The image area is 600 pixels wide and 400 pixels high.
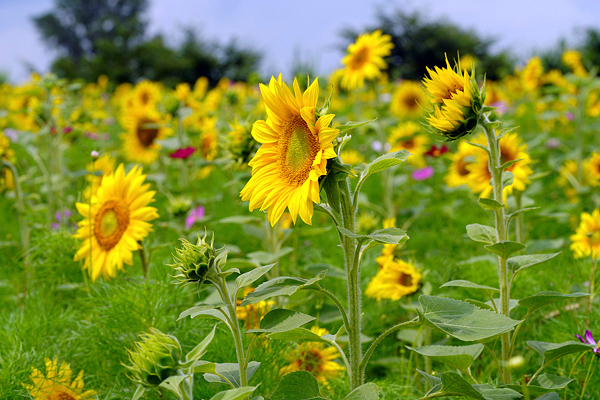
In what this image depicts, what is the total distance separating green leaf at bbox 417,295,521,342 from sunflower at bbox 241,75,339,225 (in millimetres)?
269

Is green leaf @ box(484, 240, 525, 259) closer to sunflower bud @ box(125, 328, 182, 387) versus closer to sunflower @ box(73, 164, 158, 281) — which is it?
sunflower bud @ box(125, 328, 182, 387)

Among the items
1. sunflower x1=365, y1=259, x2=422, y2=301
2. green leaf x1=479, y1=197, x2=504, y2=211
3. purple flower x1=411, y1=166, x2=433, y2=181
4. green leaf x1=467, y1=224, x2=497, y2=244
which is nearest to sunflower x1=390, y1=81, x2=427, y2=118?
purple flower x1=411, y1=166, x2=433, y2=181

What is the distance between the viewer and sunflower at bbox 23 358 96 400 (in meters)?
1.12

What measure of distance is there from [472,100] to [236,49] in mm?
17256

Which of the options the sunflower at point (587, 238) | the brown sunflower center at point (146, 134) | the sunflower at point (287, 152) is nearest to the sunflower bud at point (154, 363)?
the sunflower at point (287, 152)

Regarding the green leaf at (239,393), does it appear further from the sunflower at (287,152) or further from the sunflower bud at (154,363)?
the sunflower at (287,152)

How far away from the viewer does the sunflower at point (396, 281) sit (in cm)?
151

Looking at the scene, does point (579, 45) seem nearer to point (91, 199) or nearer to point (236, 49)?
point (236, 49)

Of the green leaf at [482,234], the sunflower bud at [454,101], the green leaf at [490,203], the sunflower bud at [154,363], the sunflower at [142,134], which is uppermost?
the sunflower at [142,134]

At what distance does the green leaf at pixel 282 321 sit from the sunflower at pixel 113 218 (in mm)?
696

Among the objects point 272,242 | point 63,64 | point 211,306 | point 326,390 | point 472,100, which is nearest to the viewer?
point 211,306

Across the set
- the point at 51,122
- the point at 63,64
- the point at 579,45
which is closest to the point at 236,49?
the point at 63,64

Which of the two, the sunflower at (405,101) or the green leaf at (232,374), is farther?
the sunflower at (405,101)

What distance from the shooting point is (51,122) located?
2.51 metres
